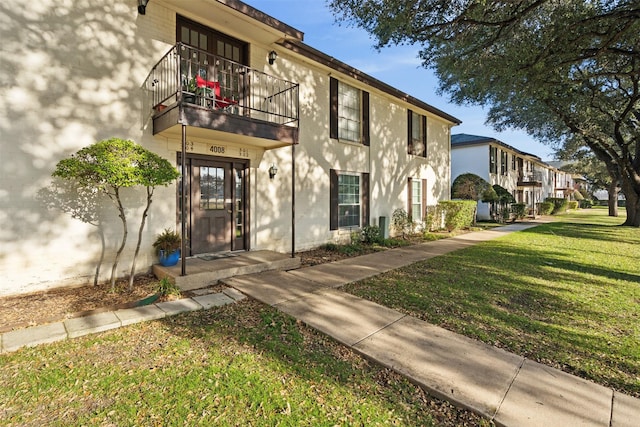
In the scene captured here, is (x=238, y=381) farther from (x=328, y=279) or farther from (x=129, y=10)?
(x=129, y=10)

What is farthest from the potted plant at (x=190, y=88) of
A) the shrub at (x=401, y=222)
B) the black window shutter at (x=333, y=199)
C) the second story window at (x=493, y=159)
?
the second story window at (x=493, y=159)

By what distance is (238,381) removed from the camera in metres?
2.88

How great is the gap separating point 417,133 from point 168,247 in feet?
38.3

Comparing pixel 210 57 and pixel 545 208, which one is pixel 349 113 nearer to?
pixel 210 57

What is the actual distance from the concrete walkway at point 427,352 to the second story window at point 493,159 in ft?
70.0

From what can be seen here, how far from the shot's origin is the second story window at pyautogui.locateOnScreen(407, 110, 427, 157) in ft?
44.2

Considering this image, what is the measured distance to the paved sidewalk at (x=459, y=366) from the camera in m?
2.50

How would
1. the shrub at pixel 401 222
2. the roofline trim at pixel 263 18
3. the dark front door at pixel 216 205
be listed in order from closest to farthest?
the roofline trim at pixel 263 18 → the dark front door at pixel 216 205 → the shrub at pixel 401 222

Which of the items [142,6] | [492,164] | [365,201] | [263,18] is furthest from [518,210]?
[142,6]

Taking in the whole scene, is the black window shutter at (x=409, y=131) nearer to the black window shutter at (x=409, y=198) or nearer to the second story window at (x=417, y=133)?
the second story window at (x=417, y=133)

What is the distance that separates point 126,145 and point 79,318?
2675mm

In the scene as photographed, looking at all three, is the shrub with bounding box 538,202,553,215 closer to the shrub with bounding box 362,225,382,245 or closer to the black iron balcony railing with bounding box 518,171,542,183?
the black iron balcony railing with bounding box 518,171,542,183

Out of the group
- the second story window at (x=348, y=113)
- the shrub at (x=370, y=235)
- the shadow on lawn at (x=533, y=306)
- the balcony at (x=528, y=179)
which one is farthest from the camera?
the balcony at (x=528, y=179)

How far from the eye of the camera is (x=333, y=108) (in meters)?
9.96
